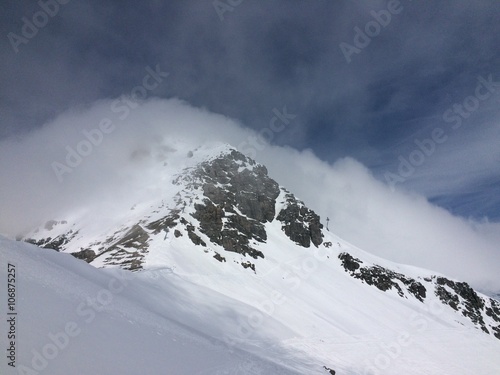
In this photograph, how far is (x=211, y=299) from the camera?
120 feet

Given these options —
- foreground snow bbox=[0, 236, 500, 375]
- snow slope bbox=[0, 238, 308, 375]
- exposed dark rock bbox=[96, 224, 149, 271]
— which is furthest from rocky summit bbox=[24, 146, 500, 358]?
snow slope bbox=[0, 238, 308, 375]

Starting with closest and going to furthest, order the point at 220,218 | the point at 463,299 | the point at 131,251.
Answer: the point at 131,251 < the point at 220,218 < the point at 463,299

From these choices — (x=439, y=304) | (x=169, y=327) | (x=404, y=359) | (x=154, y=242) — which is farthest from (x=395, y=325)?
(x=169, y=327)

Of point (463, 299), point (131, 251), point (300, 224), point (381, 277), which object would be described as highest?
point (463, 299)

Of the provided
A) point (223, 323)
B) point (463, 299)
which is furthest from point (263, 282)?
point (463, 299)

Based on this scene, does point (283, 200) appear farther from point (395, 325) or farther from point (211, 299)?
point (211, 299)

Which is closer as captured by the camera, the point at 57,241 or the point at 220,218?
the point at 220,218

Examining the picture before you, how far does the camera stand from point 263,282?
6203cm

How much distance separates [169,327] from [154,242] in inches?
1813

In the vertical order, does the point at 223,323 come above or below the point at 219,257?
below

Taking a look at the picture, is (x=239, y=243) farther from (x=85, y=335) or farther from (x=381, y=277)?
(x=85, y=335)

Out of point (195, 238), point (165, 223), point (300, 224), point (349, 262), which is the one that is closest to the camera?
point (195, 238)

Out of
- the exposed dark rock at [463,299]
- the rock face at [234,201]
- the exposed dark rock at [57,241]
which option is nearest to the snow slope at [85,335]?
the rock face at [234,201]

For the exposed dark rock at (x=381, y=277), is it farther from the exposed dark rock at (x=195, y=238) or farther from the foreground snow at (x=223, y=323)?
the exposed dark rock at (x=195, y=238)
